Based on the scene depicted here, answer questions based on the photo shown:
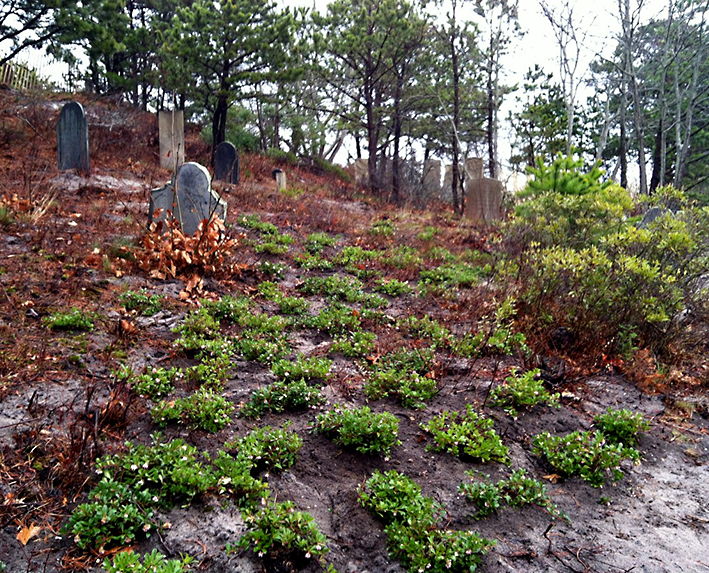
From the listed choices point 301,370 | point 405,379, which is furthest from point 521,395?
point 301,370

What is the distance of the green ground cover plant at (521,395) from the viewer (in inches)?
155

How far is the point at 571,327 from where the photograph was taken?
17.3 feet

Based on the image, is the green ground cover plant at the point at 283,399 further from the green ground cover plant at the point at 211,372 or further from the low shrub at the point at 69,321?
the low shrub at the point at 69,321

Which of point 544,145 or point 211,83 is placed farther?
point 544,145

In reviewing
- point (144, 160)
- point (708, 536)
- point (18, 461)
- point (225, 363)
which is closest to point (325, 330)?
point (225, 363)

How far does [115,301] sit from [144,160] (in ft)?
29.6

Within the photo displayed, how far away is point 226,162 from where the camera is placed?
42.3 ft

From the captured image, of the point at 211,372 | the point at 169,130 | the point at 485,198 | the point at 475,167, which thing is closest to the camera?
the point at 211,372

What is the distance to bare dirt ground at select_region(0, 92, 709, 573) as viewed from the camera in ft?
7.99

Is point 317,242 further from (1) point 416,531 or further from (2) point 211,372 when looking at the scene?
(1) point 416,531

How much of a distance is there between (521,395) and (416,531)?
1818 millimetres

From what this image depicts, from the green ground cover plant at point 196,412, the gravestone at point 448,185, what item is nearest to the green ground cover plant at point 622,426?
the green ground cover plant at point 196,412

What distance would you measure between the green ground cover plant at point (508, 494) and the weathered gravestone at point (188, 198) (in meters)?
5.42

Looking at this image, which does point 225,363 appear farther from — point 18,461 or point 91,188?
point 91,188
